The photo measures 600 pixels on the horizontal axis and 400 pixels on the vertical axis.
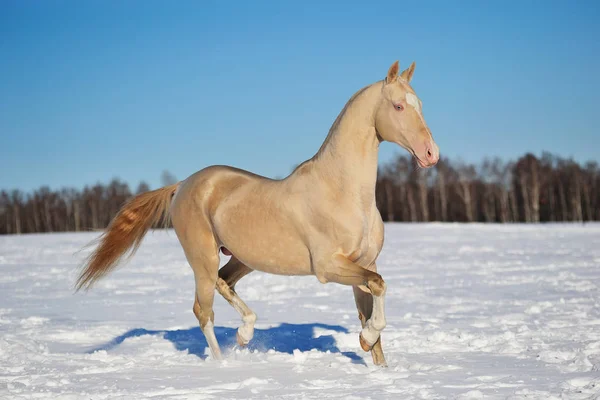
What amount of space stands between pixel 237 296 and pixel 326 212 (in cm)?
163

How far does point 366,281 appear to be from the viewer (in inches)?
190

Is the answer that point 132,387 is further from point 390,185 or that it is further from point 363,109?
point 390,185

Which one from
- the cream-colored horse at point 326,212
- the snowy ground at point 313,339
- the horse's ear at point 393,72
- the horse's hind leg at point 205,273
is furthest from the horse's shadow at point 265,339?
the horse's ear at point 393,72

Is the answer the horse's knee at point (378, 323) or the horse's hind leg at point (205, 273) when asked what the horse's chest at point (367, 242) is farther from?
the horse's hind leg at point (205, 273)

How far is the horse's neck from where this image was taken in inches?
201

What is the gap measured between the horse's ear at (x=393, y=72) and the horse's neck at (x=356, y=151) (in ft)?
0.42

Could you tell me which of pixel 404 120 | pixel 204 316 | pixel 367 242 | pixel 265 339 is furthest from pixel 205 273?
pixel 404 120

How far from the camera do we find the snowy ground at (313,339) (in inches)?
177

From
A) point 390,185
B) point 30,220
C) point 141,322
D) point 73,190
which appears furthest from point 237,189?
point 73,190

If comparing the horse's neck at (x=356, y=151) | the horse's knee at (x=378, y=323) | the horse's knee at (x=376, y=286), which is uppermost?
the horse's neck at (x=356, y=151)

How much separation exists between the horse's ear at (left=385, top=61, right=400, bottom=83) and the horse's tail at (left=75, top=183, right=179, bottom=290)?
2835 millimetres

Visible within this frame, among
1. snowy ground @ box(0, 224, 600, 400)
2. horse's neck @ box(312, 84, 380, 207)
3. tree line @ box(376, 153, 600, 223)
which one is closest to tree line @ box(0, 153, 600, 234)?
tree line @ box(376, 153, 600, 223)

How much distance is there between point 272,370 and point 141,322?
3.97 m

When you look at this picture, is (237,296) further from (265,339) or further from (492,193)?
(492,193)
